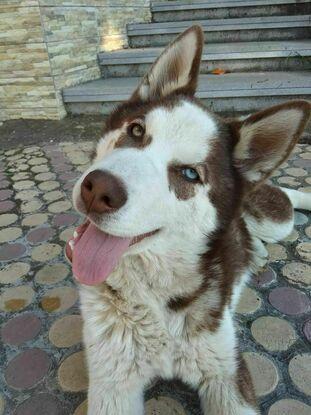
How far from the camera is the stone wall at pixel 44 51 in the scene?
4766mm

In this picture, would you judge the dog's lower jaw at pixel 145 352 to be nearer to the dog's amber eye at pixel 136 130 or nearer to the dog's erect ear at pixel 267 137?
the dog's amber eye at pixel 136 130

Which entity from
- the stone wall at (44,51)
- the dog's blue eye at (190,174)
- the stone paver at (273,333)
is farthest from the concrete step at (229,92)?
the dog's blue eye at (190,174)

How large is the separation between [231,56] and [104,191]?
5.14 meters

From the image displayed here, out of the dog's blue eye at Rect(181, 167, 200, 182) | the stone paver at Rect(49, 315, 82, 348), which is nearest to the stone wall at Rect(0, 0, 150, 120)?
the stone paver at Rect(49, 315, 82, 348)

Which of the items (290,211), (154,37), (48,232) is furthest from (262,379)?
(154,37)

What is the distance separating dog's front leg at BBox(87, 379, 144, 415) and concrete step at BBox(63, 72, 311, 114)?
13.1 feet

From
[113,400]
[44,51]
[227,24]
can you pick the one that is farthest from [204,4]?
[113,400]

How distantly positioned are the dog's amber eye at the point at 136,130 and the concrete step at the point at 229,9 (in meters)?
6.19

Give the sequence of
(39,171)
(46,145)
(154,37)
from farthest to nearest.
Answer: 1. (154,37)
2. (46,145)
3. (39,171)

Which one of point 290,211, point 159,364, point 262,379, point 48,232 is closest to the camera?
point 159,364

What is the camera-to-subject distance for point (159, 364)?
5.28ft

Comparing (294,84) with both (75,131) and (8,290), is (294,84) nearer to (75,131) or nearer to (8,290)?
(75,131)

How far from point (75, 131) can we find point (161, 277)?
381 cm

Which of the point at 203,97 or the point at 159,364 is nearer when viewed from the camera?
the point at 159,364
